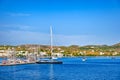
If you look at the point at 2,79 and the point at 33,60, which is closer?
the point at 2,79

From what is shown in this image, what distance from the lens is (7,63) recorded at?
383ft

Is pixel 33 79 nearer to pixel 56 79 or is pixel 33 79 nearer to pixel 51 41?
pixel 56 79

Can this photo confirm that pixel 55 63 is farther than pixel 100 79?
Yes

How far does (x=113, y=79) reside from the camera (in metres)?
57.2

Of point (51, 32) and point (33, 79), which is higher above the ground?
point (51, 32)

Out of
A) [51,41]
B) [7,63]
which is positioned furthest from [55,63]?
[7,63]

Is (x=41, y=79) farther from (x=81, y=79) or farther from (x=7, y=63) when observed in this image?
(x=7, y=63)

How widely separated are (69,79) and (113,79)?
24.5 ft

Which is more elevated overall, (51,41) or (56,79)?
(51,41)

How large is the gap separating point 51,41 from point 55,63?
874 cm

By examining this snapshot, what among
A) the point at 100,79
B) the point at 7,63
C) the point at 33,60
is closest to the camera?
the point at 100,79

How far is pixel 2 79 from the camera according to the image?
57062mm

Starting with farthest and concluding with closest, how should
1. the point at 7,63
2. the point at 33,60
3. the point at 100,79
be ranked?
1. the point at 33,60
2. the point at 7,63
3. the point at 100,79

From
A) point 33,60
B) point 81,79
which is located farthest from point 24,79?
point 33,60
